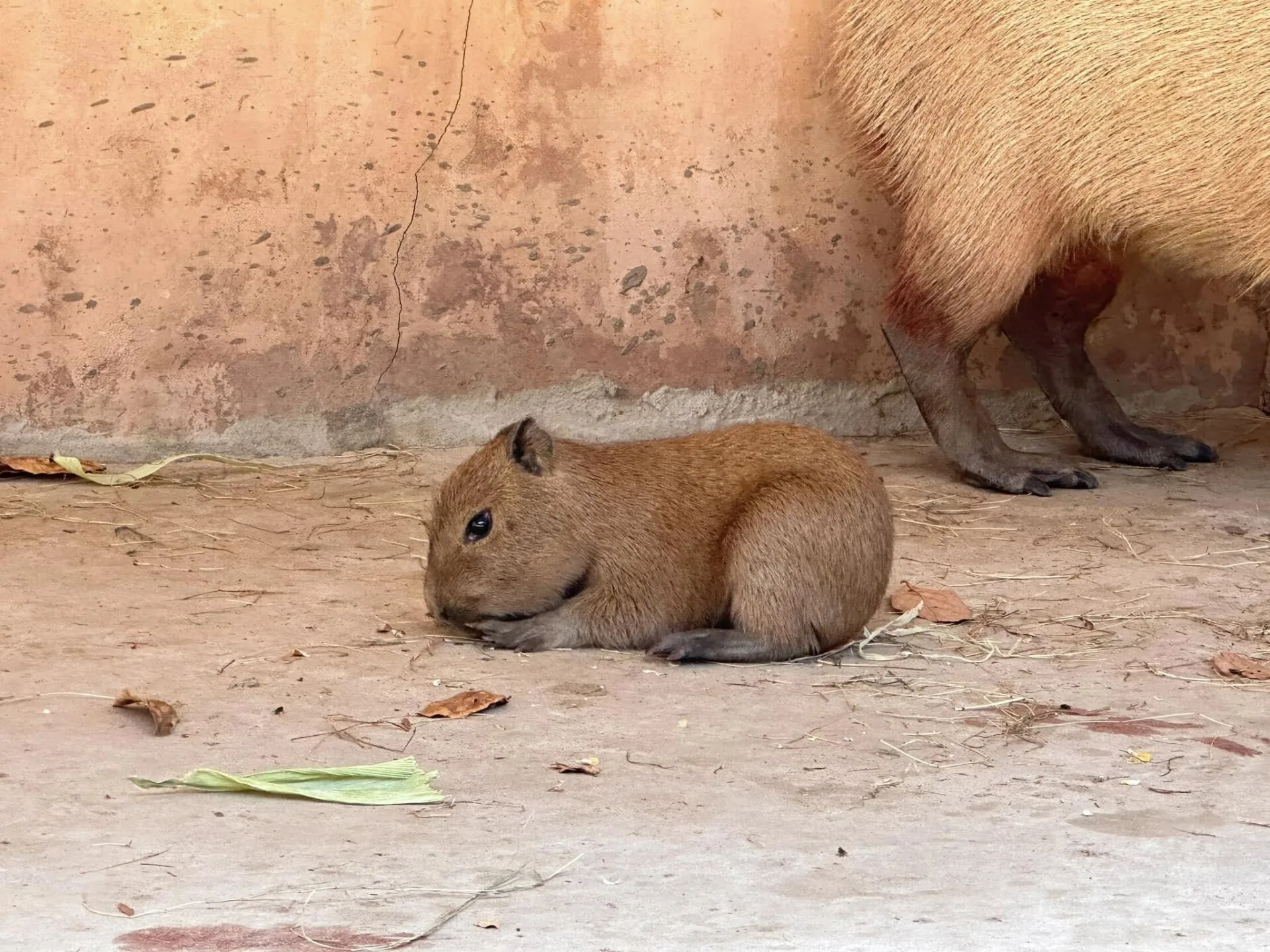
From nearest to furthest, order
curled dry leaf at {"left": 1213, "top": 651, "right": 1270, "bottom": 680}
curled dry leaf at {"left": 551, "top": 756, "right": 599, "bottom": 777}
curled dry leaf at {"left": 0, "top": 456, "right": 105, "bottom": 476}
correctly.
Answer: curled dry leaf at {"left": 551, "top": 756, "right": 599, "bottom": 777}
curled dry leaf at {"left": 1213, "top": 651, "right": 1270, "bottom": 680}
curled dry leaf at {"left": 0, "top": 456, "right": 105, "bottom": 476}

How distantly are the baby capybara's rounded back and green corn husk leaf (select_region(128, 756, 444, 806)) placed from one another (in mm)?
2983

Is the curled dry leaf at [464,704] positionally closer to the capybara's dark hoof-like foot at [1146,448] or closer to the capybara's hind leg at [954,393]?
the capybara's hind leg at [954,393]

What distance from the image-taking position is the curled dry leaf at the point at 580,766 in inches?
118

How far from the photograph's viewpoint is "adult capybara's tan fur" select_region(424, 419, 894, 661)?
3652 mm

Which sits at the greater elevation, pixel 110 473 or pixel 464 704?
pixel 110 473

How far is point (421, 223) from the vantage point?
5488 millimetres

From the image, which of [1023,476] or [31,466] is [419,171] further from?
[1023,476]

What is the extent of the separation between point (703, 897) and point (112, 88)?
358 centimetres

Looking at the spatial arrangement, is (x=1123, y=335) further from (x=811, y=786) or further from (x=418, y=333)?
(x=811, y=786)

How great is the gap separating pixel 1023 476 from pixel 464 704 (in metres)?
2.65

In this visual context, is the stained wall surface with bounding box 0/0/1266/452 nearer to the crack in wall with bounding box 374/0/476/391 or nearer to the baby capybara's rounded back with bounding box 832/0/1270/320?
the crack in wall with bounding box 374/0/476/391

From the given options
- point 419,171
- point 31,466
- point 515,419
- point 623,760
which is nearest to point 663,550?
point 623,760

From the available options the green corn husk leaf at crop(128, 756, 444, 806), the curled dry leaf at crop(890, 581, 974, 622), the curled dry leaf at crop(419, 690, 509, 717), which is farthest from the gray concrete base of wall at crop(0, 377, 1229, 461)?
the green corn husk leaf at crop(128, 756, 444, 806)

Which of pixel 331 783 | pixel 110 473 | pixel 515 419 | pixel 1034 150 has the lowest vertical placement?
pixel 331 783
